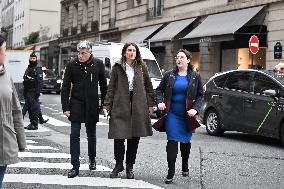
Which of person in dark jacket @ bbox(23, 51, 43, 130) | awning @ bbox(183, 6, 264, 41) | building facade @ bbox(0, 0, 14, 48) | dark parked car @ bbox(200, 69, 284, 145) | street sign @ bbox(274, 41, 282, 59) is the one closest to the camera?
dark parked car @ bbox(200, 69, 284, 145)

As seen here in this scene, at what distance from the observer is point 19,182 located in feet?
23.8

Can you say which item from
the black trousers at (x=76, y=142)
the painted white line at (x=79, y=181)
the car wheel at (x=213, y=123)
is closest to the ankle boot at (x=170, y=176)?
the painted white line at (x=79, y=181)

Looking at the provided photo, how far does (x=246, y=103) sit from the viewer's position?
40.4ft

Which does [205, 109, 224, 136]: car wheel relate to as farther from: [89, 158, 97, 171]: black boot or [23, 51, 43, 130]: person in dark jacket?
[89, 158, 97, 171]: black boot

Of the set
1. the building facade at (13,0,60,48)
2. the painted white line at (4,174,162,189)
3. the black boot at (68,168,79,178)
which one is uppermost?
the building facade at (13,0,60,48)

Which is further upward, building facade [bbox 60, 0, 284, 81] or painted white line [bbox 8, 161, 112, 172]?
building facade [bbox 60, 0, 284, 81]

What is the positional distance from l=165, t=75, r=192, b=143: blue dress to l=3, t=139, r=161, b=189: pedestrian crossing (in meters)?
0.77

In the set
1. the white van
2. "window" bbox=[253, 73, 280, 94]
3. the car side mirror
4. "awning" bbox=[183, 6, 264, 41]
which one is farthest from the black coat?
"awning" bbox=[183, 6, 264, 41]

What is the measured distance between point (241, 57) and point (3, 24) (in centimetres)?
7841

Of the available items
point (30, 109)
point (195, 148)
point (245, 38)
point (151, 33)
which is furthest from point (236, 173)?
point (151, 33)

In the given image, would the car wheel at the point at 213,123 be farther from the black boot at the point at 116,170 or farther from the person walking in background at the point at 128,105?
the black boot at the point at 116,170

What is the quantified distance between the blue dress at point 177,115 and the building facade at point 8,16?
77.9 metres

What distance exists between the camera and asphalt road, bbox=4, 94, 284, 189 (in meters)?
7.43

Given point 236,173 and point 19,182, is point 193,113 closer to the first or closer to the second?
point 236,173
